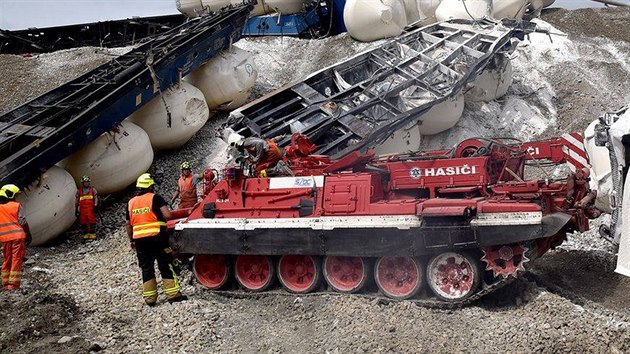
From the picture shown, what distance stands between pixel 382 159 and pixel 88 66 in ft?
32.4

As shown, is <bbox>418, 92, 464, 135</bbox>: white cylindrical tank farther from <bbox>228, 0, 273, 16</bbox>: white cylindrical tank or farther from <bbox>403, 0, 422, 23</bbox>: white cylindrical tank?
<bbox>228, 0, 273, 16</bbox>: white cylindrical tank

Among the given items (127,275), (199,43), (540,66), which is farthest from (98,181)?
(540,66)

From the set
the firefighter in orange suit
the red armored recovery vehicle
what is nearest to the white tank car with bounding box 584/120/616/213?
the red armored recovery vehicle

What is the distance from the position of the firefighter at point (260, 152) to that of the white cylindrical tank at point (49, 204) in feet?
10.2

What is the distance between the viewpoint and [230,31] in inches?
557

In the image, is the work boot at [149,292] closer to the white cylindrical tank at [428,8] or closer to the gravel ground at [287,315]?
the gravel ground at [287,315]

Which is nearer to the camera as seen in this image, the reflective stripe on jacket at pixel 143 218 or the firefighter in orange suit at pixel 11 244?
the reflective stripe on jacket at pixel 143 218

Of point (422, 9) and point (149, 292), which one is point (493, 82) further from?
point (149, 292)

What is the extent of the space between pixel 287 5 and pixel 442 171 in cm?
1198

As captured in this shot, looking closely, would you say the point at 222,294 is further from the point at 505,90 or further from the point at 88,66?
the point at 88,66

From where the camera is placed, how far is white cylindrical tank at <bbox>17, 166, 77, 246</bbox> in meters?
9.46

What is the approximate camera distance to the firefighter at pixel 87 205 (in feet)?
33.8

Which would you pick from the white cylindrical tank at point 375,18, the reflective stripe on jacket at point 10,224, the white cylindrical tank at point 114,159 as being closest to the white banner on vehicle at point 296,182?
the reflective stripe on jacket at point 10,224

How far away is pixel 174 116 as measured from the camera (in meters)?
12.4
